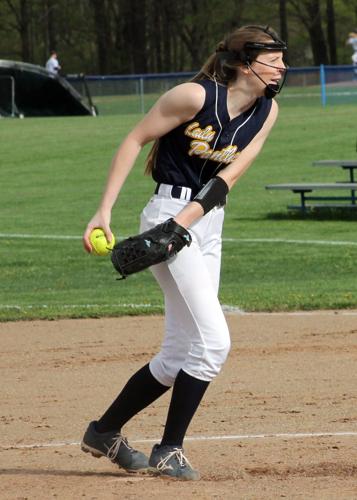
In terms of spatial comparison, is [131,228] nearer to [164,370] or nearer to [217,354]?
[164,370]

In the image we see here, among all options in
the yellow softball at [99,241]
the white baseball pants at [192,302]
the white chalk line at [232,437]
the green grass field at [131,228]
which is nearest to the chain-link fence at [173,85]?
the green grass field at [131,228]

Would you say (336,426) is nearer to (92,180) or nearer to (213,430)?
(213,430)

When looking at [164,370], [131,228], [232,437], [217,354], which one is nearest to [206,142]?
[217,354]

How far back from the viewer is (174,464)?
515 cm

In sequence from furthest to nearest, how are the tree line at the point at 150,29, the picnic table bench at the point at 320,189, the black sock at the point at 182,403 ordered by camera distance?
1. the tree line at the point at 150,29
2. the picnic table bench at the point at 320,189
3. the black sock at the point at 182,403

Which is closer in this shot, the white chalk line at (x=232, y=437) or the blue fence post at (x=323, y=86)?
the white chalk line at (x=232, y=437)

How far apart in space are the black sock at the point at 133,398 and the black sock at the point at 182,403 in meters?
0.14

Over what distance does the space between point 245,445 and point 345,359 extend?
8.13 ft

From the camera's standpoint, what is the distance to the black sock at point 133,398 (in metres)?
5.23

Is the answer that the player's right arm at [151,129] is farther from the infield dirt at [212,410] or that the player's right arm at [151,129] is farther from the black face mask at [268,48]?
the infield dirt at [212,410]

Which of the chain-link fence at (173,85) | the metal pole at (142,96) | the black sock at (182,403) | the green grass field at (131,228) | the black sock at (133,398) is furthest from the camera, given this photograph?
the metal pole at (142,96)

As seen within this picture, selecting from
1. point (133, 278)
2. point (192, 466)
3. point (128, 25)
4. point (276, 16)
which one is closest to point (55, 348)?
point (192, 466)

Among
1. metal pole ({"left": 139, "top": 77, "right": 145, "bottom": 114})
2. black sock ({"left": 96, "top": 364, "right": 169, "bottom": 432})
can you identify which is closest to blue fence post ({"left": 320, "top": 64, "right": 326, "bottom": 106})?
metal pole ({"left": 139, "top": 77, "right": 145, "bottom": 114})

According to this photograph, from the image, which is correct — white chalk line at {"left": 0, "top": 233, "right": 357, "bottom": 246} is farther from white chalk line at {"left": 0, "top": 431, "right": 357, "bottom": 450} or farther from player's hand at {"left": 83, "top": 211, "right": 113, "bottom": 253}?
player's hand at {"left": 83, "top": 211, "right": 113, "bottom": 253}
